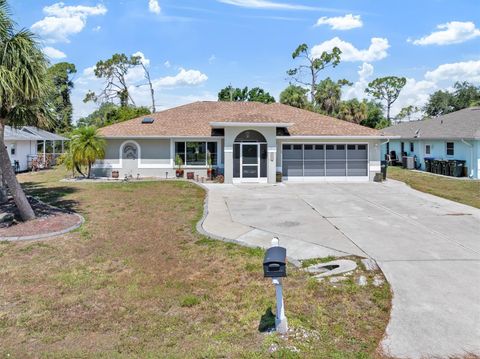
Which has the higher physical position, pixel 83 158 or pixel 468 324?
pixel 83 158

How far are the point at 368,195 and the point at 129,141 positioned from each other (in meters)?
13.9

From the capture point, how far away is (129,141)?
75.5 ft

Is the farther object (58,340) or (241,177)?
(241,177)

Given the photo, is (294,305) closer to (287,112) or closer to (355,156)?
(355,156)

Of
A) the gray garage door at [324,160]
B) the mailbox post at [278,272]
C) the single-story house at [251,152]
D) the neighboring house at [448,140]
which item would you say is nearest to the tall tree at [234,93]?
the neighboring house at [448,140]

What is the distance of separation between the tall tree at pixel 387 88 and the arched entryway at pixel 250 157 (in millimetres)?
52213

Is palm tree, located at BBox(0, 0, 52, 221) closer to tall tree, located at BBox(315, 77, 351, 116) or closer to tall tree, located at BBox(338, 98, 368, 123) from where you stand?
tall tree, located at BBox(338, 98, 368, 123)

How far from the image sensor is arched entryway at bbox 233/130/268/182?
2153cm

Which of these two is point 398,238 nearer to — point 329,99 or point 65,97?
point 329,99

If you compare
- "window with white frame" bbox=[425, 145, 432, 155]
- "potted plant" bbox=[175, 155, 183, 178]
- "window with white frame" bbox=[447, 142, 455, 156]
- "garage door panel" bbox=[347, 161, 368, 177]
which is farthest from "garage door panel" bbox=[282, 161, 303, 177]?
"window with white frame" bbox=[425, 145, 432, 155]

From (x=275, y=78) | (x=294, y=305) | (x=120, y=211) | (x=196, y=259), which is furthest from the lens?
(x=275, y=78)

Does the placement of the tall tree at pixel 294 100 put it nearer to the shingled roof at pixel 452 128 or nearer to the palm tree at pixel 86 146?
the shingled roof at pixel 452 128

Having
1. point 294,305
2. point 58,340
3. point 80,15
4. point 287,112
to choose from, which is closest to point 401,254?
point 294,305

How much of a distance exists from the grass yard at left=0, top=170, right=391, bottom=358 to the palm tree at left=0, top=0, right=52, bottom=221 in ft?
9.00
